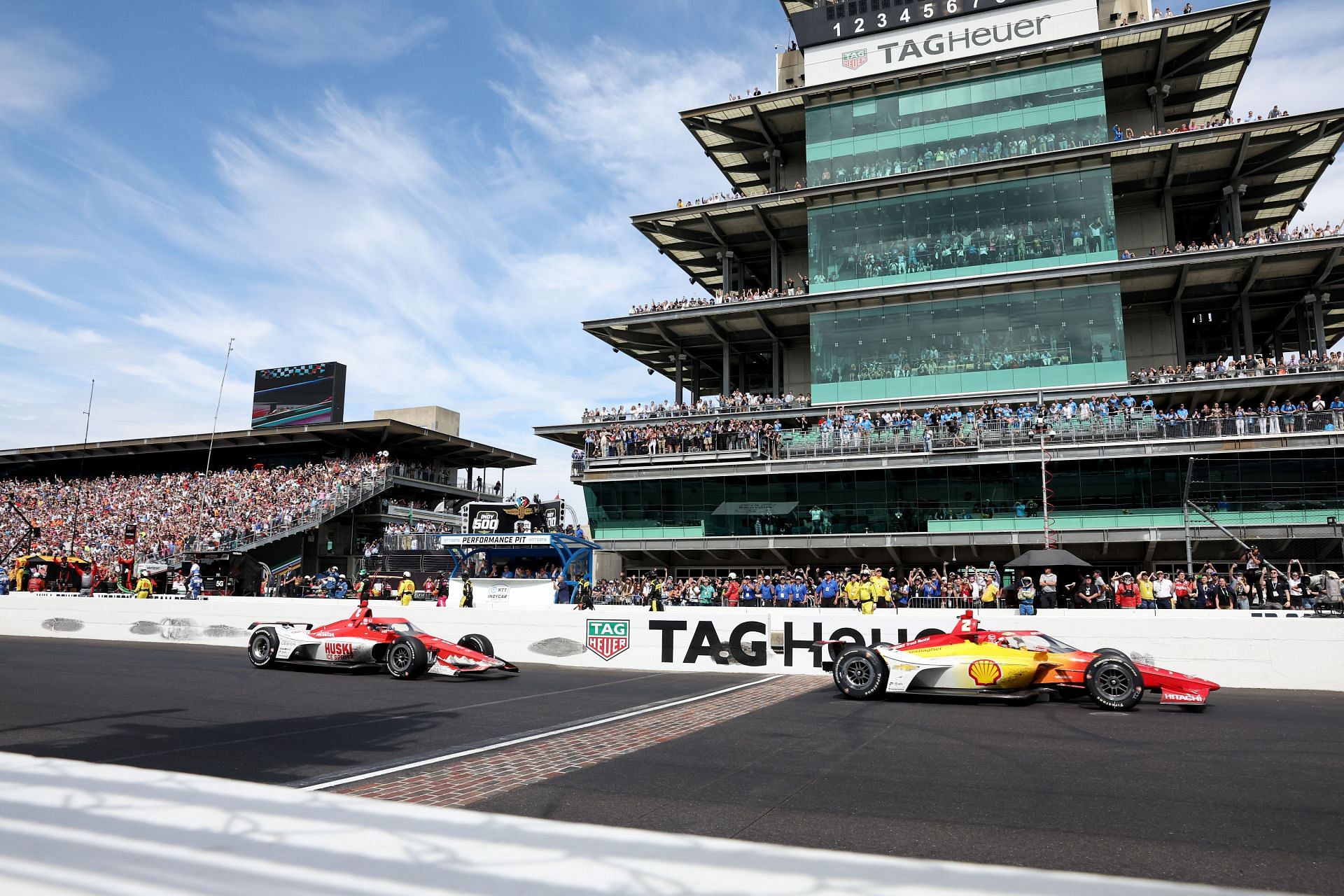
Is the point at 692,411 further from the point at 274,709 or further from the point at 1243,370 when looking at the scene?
the point at 274,709

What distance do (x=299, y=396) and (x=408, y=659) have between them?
4989cm

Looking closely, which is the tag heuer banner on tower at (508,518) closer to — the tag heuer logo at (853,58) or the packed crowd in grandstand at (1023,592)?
the packed crowd in grandstand at (1023,592)

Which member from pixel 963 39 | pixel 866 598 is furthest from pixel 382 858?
pixel 963 39

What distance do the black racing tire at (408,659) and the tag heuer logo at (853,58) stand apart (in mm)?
38515

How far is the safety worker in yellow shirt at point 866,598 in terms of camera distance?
19.2 metres

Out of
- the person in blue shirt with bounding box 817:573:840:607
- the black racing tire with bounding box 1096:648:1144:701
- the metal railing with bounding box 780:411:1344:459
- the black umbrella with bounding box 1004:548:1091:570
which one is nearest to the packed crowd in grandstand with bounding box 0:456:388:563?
the metal railing with bounding box 780:411:1344:459

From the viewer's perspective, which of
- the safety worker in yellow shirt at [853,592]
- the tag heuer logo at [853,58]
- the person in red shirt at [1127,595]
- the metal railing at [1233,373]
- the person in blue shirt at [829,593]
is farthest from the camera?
the tag heuer logo at [853,58]

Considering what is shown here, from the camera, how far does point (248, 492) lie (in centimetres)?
5178

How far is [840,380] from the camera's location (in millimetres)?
42344

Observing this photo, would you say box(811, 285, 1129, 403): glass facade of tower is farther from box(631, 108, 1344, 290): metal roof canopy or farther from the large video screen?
the large video screen

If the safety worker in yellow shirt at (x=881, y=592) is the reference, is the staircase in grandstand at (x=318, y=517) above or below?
above

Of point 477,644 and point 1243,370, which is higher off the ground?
point 1243,370

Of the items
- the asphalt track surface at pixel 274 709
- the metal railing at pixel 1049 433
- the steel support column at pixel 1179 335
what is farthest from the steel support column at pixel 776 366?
the asphalt track surface at pixel 274 709

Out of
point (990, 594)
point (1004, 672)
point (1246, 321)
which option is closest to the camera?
point (1004, 672)
